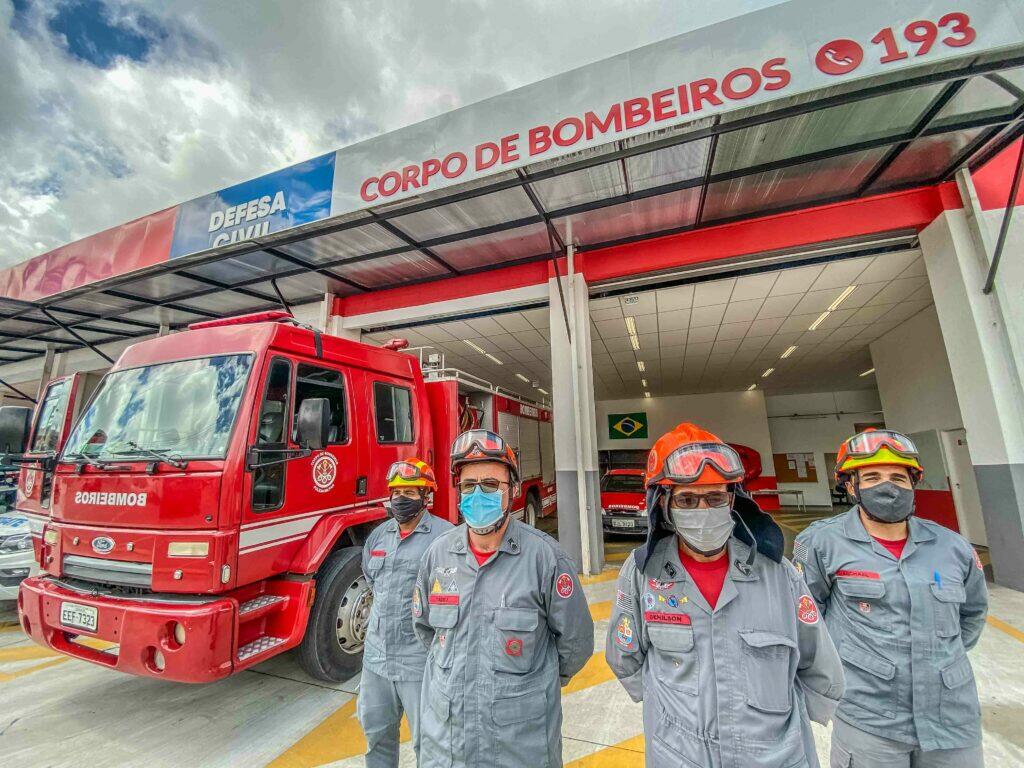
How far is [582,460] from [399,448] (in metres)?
2.85

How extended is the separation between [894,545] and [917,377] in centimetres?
908

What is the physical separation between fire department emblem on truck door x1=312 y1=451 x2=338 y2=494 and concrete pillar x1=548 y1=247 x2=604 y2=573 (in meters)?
3.39

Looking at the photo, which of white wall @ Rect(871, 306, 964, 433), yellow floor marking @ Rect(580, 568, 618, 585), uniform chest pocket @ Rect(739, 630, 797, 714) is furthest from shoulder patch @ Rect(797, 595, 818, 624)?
white wall @ Rect(871, 306, 964, 433)

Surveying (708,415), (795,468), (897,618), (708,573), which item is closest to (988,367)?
(897,618)

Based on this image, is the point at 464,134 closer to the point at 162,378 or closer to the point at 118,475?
the point at 162,378

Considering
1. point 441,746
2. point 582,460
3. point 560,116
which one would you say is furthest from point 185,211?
point 441,746

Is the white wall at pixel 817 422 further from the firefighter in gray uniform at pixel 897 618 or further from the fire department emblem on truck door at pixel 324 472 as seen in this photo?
the fire department emblem on truck door at pixel 324 472

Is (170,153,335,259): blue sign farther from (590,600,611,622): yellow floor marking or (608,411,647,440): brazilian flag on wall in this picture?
(608,411,647,440): brazilian flag on wall

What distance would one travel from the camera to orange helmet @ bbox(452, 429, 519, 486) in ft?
5.96

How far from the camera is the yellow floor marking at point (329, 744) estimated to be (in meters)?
2.36

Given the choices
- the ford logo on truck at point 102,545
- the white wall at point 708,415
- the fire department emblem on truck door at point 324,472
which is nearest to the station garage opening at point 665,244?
the fire department emblem on truck door at point 324,472

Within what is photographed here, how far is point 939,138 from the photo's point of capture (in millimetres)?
4445

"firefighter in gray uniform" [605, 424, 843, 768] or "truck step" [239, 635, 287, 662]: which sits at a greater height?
"firefighter in gray uniform" [605, 424, 843, 768]

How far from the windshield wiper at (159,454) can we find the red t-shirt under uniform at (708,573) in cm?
287
